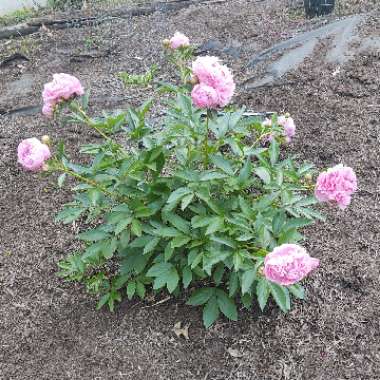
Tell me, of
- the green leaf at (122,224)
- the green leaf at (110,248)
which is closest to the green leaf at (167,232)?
the green leaf at (122,224)

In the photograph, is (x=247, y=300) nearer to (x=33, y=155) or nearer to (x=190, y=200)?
(x=190, y=200)

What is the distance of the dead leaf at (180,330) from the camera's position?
2.10 metres

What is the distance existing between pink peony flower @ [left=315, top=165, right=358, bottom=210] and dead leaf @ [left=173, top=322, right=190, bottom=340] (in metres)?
0.84

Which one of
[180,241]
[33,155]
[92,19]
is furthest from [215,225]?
[92,19]

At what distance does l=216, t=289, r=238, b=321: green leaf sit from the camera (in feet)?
6.68

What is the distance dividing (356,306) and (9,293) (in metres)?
1.54

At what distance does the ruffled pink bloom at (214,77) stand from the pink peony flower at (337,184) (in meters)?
0.39

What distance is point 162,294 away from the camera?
7.39 ft

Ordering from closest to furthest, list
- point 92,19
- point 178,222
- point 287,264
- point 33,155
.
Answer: point 287,264
point 33,155
point 178,222
point 92,19

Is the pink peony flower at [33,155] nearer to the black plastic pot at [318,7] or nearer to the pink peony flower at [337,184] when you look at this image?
the pink peony flower at [337,184]

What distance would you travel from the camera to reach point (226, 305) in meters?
2.05

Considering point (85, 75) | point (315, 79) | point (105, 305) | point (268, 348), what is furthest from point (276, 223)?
point (85, 75)

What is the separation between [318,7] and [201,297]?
11.5ft

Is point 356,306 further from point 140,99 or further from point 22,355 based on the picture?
point 140,99
